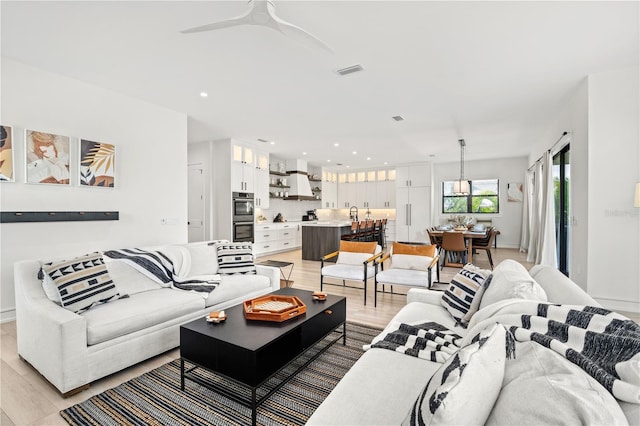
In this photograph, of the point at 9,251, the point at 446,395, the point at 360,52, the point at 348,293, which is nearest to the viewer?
the point at 446,395

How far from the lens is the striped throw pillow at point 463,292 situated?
2144 mm

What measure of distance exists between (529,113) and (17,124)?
280 inches

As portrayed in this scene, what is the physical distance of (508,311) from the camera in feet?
4.67

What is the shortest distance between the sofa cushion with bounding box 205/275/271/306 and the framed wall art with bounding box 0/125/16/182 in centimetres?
252

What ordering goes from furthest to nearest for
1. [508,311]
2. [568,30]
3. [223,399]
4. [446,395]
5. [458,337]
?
[568,30] < [223,399] < [458,337] < [508,311] < [446,395]

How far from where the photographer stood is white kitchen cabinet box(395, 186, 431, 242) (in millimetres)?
9672

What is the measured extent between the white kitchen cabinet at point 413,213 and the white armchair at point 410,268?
20.1 ft

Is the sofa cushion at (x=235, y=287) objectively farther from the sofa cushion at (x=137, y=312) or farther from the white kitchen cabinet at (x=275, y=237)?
the white kitchen cabinet at (x=275, y=237)

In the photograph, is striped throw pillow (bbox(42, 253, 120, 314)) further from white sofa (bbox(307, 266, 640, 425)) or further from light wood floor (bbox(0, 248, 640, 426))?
white sofa (bbox(307, 266, 640, 425))

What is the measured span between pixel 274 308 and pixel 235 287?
105 centimetres

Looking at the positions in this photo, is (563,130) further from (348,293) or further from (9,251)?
(9,251)

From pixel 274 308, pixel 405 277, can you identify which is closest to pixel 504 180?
pixel 405 277

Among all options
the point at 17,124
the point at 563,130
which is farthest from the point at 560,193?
A: the point at 17,124

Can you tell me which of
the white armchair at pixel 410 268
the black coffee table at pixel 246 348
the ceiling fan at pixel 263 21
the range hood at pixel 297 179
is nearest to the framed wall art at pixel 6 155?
the ceiling fan at pixel 263 21
